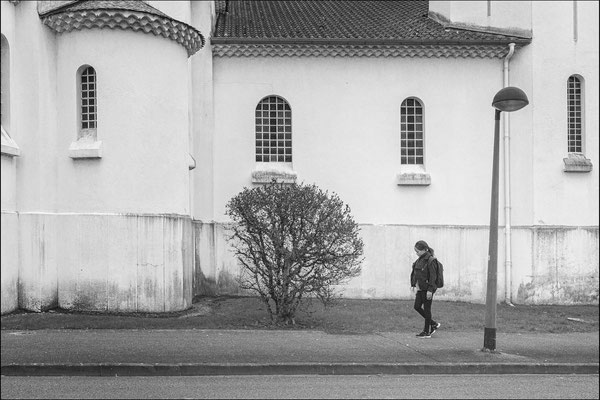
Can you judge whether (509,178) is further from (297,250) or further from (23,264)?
(23,264)

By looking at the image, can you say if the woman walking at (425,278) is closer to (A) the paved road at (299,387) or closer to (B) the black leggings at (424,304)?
(B) the black leggings at (424,304)

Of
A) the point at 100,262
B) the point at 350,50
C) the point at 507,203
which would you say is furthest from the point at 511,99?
the point at 507,203

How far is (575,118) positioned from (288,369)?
14220 mm

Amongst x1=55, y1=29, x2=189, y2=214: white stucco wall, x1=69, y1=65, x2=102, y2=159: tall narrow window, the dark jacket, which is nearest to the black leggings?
the dark jacket

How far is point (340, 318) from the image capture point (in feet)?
53.8

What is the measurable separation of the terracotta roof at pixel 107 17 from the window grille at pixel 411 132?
7661 millimetres

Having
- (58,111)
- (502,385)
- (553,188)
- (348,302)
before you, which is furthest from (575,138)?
(58,111)

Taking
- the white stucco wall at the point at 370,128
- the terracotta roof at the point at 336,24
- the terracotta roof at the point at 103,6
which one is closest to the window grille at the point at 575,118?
the terracotta roof at the point at 336,24

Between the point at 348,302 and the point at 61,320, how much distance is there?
7898 millimetres

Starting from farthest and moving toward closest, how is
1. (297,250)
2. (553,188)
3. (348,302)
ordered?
1. (553,188)
2. (348,302)
3. (297,250)

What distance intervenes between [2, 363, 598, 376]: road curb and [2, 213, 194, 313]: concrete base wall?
5541 mm

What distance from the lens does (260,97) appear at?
67.9 feet

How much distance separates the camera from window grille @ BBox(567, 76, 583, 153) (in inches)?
839

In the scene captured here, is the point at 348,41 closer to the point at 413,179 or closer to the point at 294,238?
the point at 413,179
